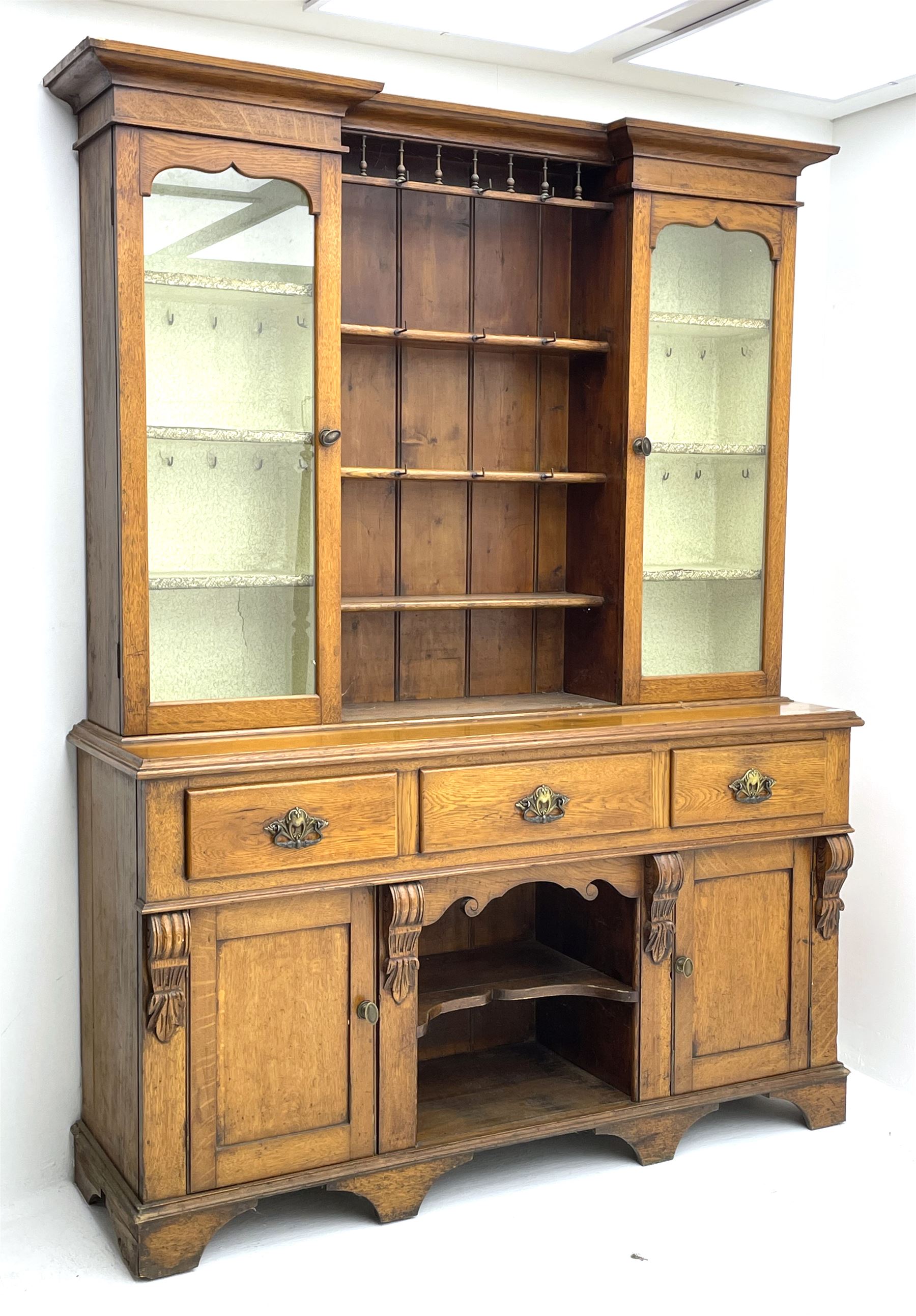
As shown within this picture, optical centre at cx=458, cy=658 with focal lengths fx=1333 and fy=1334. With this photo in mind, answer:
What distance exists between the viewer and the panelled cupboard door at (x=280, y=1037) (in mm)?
2598

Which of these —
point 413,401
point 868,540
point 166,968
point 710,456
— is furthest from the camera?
point 868,540

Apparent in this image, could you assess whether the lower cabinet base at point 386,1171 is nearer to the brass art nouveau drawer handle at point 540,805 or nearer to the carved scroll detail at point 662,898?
the carved scroll detail at point 662,898

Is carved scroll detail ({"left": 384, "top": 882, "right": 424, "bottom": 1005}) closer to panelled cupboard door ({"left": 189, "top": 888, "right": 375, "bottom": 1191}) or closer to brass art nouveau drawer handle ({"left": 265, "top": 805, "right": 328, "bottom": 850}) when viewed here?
panelled cupboard door ({"left": 189, "top": 888, "right": 375, "bottom": 1191})

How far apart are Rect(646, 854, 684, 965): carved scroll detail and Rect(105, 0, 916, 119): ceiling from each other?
182cm

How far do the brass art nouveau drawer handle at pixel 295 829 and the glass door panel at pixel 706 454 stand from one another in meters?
1.01

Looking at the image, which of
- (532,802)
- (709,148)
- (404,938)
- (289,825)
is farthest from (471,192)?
(404,938)

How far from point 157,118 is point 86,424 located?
641 mm

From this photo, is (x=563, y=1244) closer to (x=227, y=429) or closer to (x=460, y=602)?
(x=460, y=602)

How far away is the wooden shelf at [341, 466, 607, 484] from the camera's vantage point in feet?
9.62

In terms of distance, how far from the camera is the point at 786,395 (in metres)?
3.35

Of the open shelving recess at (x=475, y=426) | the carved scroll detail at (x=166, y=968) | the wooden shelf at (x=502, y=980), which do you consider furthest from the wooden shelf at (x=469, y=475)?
the wooden shelf at (x=502, y=980)

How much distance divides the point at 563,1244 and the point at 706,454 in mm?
1835

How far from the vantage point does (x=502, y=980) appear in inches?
122

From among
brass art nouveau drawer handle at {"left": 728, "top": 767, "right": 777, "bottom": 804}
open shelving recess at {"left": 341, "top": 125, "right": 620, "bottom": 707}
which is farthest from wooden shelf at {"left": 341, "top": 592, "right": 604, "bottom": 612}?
brass art nouveau drawer handle at {"left": 728, "top": 767, "right": 777, "bottom": 804}
